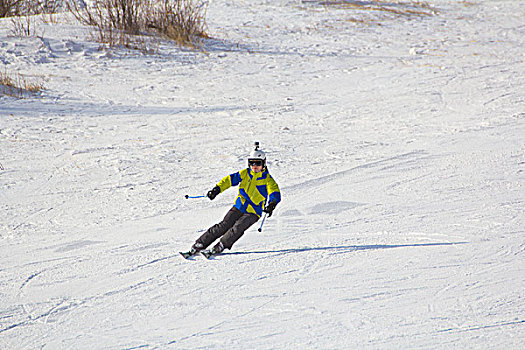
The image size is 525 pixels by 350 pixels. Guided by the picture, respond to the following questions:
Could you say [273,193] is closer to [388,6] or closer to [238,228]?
[238,228]

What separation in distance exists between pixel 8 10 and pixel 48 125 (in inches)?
338

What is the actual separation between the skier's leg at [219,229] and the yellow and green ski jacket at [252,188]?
0.08 metres

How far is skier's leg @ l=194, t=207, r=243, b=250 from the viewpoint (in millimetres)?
4861

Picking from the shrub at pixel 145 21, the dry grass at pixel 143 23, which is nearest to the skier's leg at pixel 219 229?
the dry grass at pixel 143 23

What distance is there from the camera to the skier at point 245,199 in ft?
15.2

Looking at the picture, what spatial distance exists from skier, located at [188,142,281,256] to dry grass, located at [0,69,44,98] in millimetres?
6818

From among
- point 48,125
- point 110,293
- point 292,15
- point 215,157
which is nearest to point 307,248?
point 110,293

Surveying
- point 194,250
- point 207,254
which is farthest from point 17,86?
point 207,254

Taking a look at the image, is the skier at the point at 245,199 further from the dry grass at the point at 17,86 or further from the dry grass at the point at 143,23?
the dry grass at the point at 143,23

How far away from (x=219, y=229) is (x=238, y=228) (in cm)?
20

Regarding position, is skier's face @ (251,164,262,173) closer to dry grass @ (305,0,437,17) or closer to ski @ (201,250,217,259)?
ski @ (201,250,217,259)

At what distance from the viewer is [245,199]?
4.79 meters

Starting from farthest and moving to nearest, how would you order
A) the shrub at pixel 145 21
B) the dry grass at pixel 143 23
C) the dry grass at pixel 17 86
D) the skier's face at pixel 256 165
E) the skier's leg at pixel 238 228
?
the shrub at pixel 145 21
the dry grass at pixel 143 23
the dry grass at pixel 17 86
the skier's leg at pixel 238 228
the skier's face at pixel 256 165

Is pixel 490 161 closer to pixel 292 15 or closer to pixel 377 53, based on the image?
pixel 377 53
